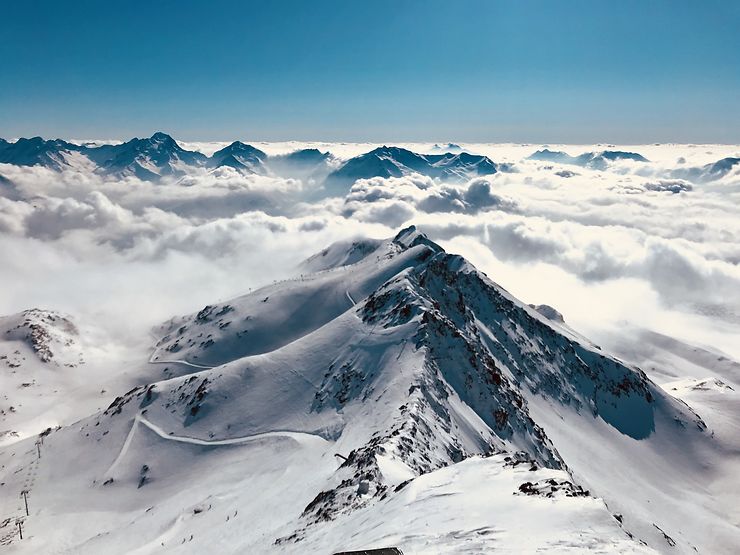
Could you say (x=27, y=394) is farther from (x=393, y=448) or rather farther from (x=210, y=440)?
(x=393, y=448)

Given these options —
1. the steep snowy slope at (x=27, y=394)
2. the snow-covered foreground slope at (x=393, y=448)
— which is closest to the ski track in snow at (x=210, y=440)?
the snow-covered foreground slope at (x=393, y=448)

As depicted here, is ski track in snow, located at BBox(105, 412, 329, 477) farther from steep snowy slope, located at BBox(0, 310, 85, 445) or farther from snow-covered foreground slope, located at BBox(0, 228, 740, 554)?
steep snowy slope, located at BBox(0, 310, 85, 445)

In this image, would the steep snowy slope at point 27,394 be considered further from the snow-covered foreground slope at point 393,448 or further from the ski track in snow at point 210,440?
the ski track in snow at point 210,440

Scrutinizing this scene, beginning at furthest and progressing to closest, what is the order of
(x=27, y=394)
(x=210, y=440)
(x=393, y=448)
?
1. (x=27, y=394)
2. (x=210, y=440)
3. (x=393, y=448)

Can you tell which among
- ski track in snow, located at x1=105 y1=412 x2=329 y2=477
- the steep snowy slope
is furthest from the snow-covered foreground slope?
the steep snowy slope

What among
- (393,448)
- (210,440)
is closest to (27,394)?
(210,440)

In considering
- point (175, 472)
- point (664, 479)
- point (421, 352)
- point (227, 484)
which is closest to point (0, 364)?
point (175, 472)

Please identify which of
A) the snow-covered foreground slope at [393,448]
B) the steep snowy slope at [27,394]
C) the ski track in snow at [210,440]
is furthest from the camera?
the steep snowy slope at [27,394]

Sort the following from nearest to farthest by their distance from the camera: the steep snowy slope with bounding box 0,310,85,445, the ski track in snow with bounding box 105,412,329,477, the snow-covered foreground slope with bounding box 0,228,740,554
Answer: the snow-covered foreground slope with bounding box 0,228,740,554, the ski track in snow with bounding box 105,412,329,477, the steep snowy slope with bounding box 0,310,85,445

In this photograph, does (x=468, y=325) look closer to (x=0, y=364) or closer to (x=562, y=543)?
(x=562, y=543)
